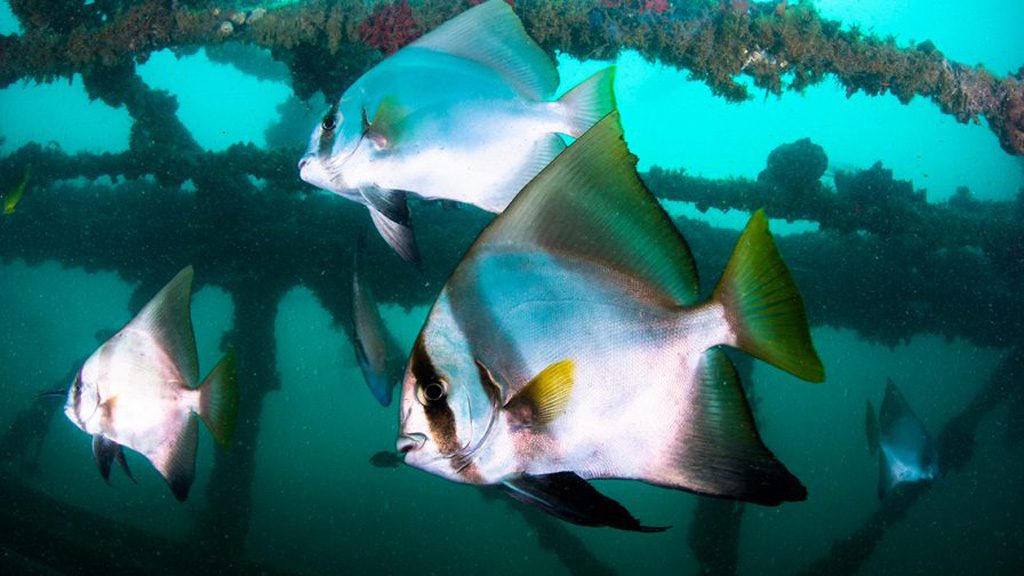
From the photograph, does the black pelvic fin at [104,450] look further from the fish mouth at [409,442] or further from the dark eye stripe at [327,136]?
the fish mouth at [409,442]

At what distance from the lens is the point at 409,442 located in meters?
1.11

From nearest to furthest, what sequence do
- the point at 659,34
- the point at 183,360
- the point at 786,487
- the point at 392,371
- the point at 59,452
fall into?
the point at 786,487, the point at 183,360, the point at 659,34, the point at 392,371, the point at 59,452

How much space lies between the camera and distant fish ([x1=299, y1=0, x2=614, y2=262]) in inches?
64.3

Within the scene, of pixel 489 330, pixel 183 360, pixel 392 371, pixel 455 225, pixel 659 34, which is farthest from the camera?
A: pixel 455 225

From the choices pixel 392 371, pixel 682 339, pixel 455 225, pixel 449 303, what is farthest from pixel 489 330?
pixel 455 225

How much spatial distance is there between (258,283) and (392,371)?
2701 mm

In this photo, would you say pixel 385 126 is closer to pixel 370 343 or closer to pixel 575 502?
pixel 575 502

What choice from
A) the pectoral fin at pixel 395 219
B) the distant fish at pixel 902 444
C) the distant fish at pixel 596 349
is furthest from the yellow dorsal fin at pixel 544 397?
the distant fish at pixel 902 444

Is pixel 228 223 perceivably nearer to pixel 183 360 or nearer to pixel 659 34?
pixel 183 360

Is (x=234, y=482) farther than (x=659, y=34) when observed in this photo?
Yes

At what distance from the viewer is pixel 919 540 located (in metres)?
27.5

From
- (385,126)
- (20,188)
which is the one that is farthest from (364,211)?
(385,126)

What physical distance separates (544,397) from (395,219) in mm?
831

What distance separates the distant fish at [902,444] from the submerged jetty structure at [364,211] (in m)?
2.18
